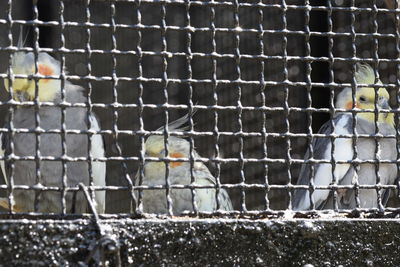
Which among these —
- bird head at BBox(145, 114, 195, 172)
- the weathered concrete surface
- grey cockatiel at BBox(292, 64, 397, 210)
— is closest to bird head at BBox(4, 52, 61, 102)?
bird head at BBox(145, 114, 195, 172)

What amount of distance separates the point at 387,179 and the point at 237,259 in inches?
56.7

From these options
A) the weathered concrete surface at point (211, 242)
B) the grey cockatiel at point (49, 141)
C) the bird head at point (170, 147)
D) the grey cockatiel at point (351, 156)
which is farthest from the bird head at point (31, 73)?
the weathered concrete surface at point (211, 242)

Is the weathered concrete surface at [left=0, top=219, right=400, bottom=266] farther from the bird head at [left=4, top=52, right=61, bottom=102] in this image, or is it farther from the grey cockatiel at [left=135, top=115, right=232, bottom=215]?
the grey cockatiel at [left=135, top=115, right=232, bottom=215]

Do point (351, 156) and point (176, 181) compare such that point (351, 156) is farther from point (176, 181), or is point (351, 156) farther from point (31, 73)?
point (31, 73)

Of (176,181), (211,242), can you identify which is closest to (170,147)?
(176,181)

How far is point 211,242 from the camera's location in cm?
107

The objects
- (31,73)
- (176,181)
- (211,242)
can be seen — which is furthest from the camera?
(176,181)

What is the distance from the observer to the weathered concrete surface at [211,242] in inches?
39.5

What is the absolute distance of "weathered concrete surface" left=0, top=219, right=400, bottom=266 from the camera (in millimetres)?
1003

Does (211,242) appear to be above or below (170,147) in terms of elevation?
below

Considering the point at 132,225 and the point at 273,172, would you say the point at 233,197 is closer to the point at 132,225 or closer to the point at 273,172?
the point at 273,172

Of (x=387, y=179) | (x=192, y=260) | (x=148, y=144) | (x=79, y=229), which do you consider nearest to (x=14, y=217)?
(x=79, y=229)

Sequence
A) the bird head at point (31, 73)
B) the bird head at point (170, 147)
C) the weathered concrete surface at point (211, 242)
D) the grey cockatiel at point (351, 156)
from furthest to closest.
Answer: the grey cockatiel at point (351, 156), the bird head at point (170, 147), the bird head at point (31, 73), the weathered concrete surface at point (211, 242)

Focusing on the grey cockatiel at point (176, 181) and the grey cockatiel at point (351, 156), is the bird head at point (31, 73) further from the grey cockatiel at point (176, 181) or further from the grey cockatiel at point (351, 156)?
the grey cockatiel at point (351, 156)
